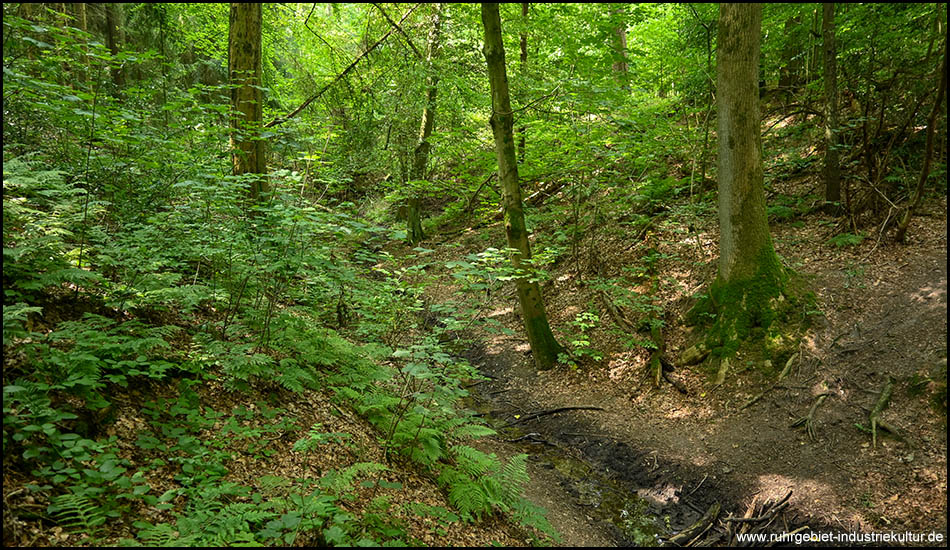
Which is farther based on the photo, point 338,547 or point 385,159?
point 385,159

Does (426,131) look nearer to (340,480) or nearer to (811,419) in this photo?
(811,419)

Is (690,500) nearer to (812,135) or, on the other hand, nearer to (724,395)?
(724,395)

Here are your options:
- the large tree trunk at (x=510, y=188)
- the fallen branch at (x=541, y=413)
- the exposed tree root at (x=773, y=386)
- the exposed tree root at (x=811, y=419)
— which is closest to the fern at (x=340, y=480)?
the fallen branch at (x=541, y=413)

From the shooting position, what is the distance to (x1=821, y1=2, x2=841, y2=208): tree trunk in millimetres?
7605

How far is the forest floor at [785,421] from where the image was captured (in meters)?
4.67

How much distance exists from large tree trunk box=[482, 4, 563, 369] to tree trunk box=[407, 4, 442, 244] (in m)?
1.51

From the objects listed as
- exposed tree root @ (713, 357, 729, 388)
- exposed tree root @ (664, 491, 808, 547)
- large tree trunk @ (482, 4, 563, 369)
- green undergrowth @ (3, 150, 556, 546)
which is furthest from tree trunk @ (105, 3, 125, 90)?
exposed tree root @ (664, 491, 808, 547)

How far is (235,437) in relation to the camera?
3.82m

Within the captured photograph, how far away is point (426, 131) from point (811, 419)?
513 inches

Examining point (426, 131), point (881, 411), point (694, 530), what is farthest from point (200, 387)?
point (426, 131)

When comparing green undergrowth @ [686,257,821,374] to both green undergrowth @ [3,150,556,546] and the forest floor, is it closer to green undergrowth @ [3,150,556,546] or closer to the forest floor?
the forest floor

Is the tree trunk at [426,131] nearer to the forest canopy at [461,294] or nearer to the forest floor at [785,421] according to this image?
the forest canopy at [461,294]

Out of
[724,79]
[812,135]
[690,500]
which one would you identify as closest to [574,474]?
[690,500]

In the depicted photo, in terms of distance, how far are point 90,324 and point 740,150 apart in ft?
28.4
